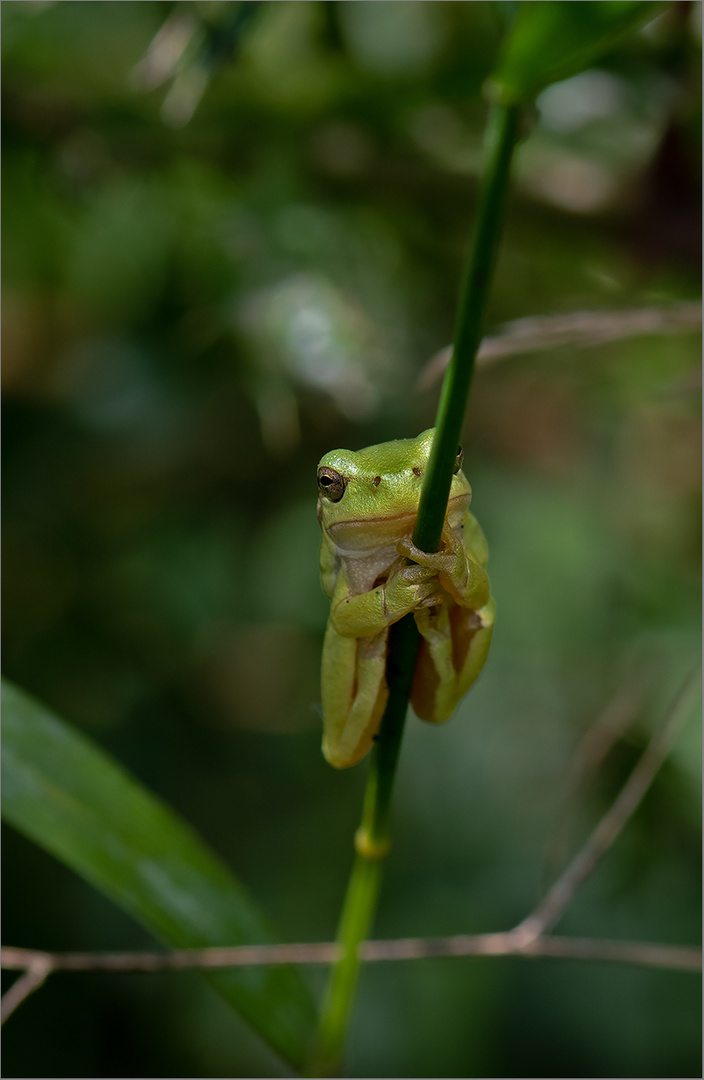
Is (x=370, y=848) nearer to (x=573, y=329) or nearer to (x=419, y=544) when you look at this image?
(x=419, y=544)

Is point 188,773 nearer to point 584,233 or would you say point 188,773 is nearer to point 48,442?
point 48,442

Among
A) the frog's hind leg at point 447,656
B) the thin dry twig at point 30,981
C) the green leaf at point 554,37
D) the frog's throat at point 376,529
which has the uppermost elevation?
the green leaf at point 554,37

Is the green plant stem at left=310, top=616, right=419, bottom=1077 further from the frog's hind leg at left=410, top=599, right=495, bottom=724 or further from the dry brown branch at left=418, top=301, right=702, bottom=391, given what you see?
the dry brown branch at left=418, top=301, right=702, bottom=391

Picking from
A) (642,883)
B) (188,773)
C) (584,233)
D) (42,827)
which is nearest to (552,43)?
(42,827)

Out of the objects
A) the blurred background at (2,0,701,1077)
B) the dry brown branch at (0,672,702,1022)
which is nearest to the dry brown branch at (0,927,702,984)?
the dry brown branch at (0,672,702,1022)

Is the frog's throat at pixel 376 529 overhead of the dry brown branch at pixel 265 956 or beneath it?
overhead

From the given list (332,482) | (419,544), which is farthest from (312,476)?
(419,544)

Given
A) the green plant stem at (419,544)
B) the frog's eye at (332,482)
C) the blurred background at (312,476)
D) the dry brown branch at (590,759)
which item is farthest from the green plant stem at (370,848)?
the blurred background at (312,476)

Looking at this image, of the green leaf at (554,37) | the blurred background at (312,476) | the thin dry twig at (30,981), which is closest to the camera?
the green leaf at (554,37)

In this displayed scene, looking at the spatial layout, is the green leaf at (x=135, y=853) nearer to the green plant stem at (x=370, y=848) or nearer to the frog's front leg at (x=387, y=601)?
the green plant stem at (x=370, y=848)
